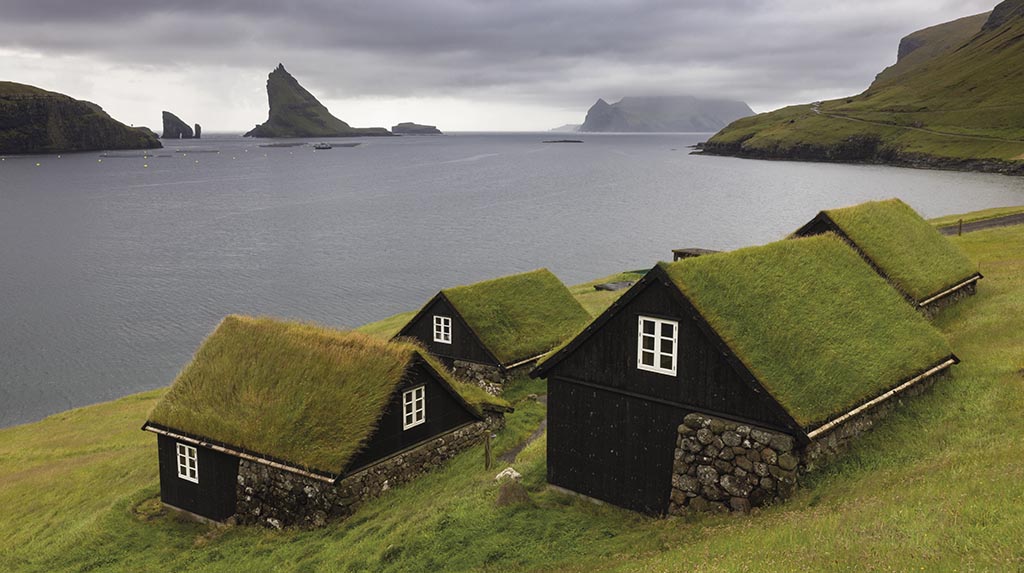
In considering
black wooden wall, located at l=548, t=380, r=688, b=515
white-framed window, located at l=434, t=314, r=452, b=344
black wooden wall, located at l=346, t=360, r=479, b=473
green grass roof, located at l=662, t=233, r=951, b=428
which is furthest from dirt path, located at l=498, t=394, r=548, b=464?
green grass roof, located at l=662, t=233, r=951, b=428

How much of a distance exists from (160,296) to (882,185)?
158 meters

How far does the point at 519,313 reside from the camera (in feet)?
137

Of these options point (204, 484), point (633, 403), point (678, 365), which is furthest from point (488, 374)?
point (678, 365)

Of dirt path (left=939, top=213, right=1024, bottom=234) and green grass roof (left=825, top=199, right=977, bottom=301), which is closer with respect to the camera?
green grass roof (left=825, top=199, right=977, bottom=301)

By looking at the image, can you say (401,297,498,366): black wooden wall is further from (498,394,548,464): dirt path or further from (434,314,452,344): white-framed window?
(498,394,548,464): dirt path

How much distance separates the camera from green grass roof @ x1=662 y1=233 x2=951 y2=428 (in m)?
20.4

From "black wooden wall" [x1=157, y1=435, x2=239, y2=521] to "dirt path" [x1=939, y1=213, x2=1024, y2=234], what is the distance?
6213 cm

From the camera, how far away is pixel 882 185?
6678 inches

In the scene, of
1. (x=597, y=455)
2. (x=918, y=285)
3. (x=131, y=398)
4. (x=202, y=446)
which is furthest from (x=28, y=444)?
(x=918, y=285)

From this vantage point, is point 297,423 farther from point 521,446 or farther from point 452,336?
point 452,336

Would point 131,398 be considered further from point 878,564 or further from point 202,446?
point 878,564

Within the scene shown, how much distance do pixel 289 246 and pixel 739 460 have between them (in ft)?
345

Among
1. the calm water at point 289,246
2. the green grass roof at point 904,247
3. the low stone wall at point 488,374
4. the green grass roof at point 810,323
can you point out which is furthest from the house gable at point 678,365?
the calm water at point 289,246

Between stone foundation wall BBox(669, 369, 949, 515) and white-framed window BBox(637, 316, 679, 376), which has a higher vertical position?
white-framed window BBox(637, 316, 679, 376)
